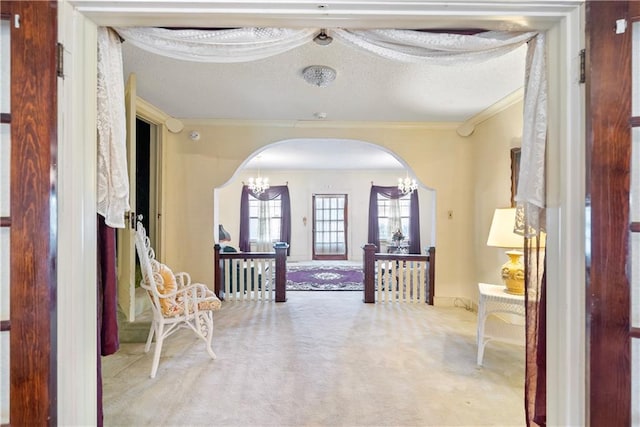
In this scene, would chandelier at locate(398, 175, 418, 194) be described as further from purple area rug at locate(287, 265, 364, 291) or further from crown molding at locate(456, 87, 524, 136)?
crown molding at locate(456, 87, 524, 136)

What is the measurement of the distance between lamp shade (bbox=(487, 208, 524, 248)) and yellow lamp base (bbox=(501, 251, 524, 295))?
0.66ft

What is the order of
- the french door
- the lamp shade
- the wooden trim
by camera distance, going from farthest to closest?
1. the french door
2. the lamp shade
3. the wooden trim

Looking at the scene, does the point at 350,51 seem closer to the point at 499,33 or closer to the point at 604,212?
the point at 499,33

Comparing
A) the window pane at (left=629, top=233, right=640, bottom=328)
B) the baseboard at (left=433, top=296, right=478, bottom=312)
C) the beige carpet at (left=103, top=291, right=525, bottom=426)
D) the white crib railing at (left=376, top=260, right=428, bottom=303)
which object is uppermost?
the window pane at (left=629, top=233, right=640, bottom=328)

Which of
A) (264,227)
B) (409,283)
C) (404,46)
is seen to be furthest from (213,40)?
(264,227)

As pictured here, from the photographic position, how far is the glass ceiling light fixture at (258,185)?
7.75 m

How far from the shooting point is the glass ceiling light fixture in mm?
7750

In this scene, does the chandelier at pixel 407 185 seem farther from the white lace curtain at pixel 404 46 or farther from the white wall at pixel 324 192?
the white lace curtain at pixel 404 46

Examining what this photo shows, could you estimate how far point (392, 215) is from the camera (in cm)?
902

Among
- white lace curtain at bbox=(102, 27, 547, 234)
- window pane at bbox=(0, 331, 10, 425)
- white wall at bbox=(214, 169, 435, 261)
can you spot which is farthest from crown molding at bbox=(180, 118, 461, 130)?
white wall at bbox=(214, 169, 435, 261)

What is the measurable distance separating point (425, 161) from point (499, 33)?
314cm

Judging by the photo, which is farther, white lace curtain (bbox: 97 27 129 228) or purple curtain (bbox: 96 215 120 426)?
purple curtain (bbox: 96 215 120 426)

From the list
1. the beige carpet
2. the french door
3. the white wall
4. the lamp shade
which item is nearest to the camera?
the beige carpet

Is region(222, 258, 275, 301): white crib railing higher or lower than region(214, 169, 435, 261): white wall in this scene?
lower
